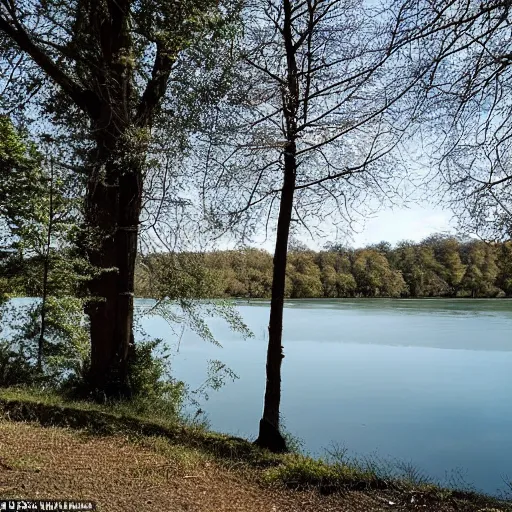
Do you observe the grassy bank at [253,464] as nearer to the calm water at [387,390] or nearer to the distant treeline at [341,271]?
the calm water at [387,390]

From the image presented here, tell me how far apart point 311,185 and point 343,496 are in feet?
10.1

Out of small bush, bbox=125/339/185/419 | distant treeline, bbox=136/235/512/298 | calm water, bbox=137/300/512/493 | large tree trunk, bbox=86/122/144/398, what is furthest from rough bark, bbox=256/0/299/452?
large tree trunk, bbox=86/122/144/398

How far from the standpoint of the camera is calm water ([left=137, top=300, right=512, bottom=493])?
701 cm

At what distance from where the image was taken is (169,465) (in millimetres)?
3787

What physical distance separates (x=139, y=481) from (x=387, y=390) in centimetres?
791

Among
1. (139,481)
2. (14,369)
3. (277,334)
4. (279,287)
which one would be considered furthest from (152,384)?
(139,481)

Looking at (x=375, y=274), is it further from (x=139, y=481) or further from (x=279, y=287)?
(x=139, y=481)

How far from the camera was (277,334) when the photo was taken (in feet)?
16.9

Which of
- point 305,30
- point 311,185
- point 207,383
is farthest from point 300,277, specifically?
point 305,30

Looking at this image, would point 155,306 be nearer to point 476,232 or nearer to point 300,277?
point 300,277

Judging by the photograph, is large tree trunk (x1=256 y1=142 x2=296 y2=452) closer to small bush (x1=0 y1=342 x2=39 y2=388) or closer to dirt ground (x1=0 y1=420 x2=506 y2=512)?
dirt ground (x1=0 y1=420 x2=506 y2=512)

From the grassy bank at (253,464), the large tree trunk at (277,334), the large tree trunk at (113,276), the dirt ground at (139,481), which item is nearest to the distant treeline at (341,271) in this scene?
the large tree trunk at (277,334)

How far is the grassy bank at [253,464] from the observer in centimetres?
349

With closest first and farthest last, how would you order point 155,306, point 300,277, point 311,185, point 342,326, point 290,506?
point 290,506, point 311,185, point 155,306, point 300,277, point 342,326
